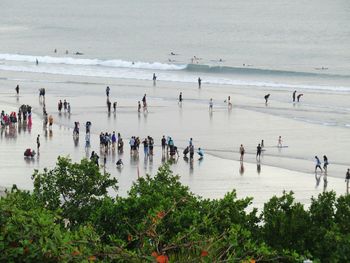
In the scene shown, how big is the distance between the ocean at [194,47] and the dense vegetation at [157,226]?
61.0m

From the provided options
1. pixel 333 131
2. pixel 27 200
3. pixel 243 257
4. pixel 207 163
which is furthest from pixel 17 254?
pixel 333 131

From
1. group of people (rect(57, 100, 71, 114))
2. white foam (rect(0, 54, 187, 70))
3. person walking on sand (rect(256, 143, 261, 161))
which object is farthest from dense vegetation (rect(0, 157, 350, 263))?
white foam (rect(0, 54, 187, 70))

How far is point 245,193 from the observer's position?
132ft

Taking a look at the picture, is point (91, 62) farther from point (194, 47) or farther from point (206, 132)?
point (206, 132)

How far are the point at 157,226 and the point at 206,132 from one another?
118ft

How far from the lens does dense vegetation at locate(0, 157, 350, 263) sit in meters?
15.6

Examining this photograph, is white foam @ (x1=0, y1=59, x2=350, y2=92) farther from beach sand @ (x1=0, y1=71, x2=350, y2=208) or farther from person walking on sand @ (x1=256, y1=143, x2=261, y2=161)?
person walking on sand @ (x1=256, y1=143, x2=261, y2=161)

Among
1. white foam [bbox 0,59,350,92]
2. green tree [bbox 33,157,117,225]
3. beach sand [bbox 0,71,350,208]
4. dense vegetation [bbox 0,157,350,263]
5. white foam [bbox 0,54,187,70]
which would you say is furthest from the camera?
white foam [bbox 0,54,187,70]

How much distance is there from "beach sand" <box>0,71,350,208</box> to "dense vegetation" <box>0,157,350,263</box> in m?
13.2

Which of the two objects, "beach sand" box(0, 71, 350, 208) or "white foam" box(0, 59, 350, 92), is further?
"white foam" box(0, 59, 350, 92)

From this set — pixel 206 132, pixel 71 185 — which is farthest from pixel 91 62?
pixel 71 185

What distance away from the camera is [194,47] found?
132 m

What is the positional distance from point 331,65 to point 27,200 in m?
88.3

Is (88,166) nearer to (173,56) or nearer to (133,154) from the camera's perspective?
(133,154)
